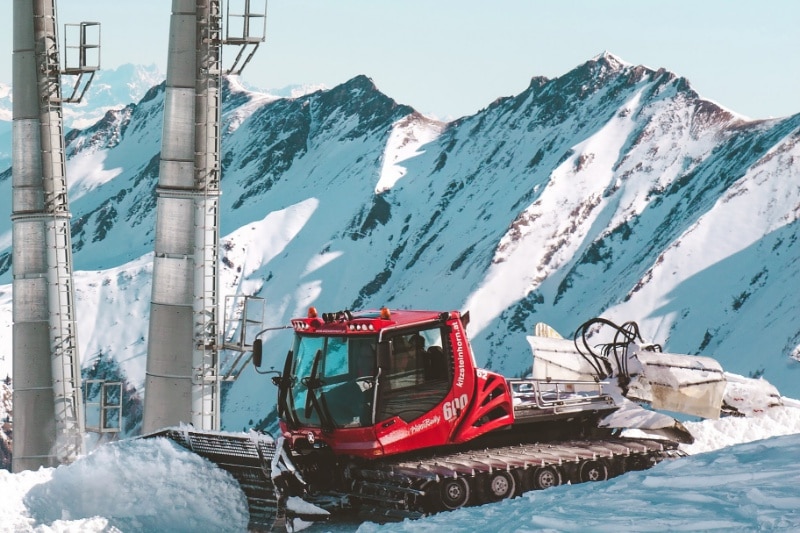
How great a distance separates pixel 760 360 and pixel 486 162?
2724 inches

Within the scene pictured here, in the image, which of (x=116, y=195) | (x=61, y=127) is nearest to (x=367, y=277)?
(x=116, y=195)

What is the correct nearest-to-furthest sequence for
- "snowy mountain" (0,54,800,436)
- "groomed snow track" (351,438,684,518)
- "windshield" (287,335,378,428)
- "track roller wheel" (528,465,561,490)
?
"groomed snow track" (351,438,684,518)
"windshield" (287,335,378,428)
"track roller wheel" (528,465,561,490)
"snowy mountain" (0,54,800,436)

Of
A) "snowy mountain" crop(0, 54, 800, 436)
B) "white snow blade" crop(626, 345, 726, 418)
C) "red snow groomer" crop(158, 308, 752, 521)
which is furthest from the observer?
"snowy mountain" crop(0, 54, 800, 436)

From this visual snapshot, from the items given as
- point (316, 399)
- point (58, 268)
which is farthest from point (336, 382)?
point (58, 268)

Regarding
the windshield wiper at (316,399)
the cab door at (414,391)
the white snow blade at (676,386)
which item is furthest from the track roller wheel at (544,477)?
the white snow blade at (676,386)

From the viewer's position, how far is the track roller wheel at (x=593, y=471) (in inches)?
628

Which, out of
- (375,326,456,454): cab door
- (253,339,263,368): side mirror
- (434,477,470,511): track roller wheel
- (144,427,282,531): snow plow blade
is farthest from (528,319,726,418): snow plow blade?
(253,339,263,368): side mirror

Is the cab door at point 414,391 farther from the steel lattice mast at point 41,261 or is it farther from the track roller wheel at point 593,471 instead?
the steel lattice mast at point 41,261

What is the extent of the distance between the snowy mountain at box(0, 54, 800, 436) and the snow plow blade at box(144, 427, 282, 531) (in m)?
56.4

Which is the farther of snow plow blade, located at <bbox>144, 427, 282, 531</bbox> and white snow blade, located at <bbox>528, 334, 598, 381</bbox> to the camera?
white snow blade, located at <bbox>528, 334, 598, 381</bbox>

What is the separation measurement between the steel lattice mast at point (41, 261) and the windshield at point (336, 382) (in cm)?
1105

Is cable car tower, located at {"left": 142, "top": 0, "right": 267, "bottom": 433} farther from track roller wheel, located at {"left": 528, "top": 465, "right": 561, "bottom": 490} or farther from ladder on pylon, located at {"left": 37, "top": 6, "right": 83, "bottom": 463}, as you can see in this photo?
track roller wheel, located at {"left": 528, "top": 465, "right": 561, "bottom": 490}

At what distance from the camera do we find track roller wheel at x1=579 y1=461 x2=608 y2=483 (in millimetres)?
15953

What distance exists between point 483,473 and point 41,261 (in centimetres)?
1342
